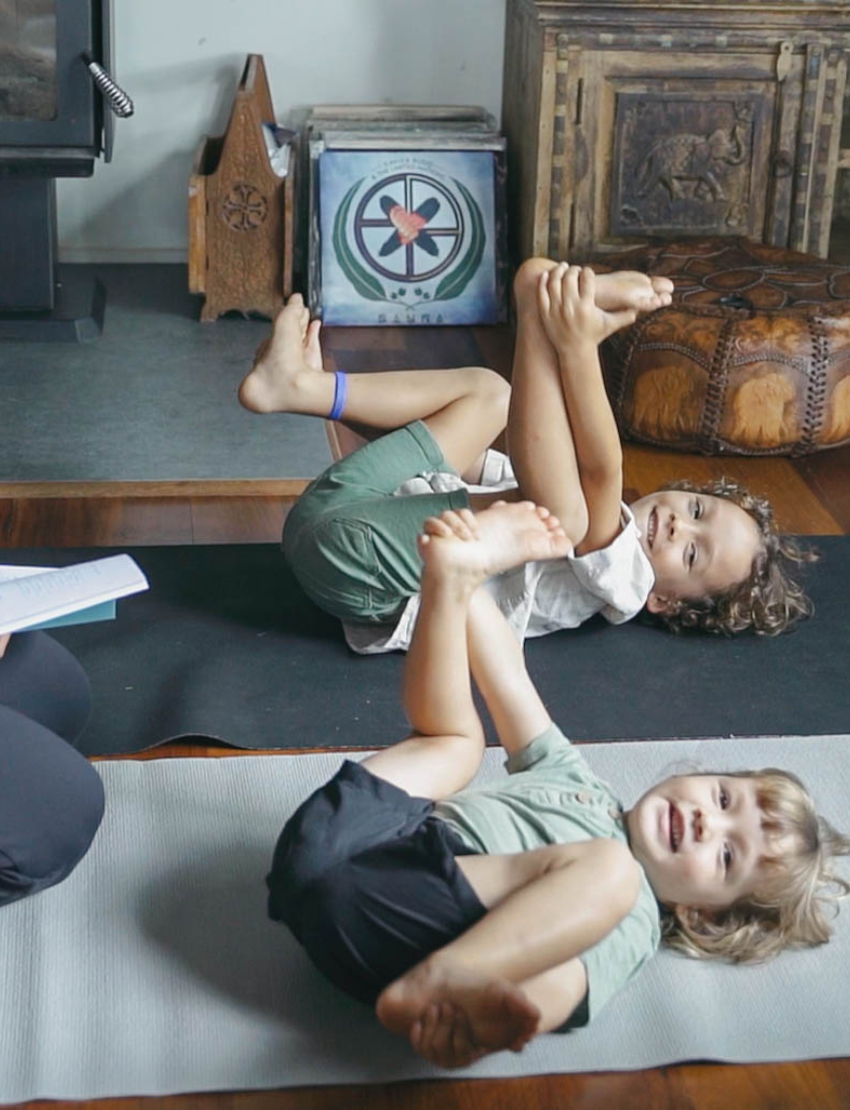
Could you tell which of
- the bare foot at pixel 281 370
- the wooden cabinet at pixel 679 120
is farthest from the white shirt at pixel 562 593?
the wooden cabinet at pixel 679 120

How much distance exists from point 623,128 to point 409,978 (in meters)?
2.59

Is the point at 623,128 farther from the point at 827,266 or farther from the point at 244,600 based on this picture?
the point at 244,600

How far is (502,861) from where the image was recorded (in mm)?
1469

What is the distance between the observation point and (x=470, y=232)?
372 cm

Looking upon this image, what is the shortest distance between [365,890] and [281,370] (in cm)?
109

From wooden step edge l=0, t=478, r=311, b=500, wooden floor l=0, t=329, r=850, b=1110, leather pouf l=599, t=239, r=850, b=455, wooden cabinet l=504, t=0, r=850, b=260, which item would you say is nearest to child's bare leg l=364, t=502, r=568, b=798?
wooden floor l=0, t=329, r=850, b=1110

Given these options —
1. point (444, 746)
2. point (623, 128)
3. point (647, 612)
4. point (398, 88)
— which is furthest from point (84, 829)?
point (398, 88)

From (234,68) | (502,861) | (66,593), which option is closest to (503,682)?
(502,861)

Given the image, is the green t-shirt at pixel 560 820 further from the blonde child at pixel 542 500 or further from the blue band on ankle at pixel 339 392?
the blue band on ankle at pixel 339 392

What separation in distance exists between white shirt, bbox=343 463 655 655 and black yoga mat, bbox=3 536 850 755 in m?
0.03

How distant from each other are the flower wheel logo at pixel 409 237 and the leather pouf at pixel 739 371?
0.75 meters

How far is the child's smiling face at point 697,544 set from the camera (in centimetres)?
217

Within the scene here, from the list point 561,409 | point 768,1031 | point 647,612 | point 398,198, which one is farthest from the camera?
point 398,198

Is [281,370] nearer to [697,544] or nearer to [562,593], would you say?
[562,593]
